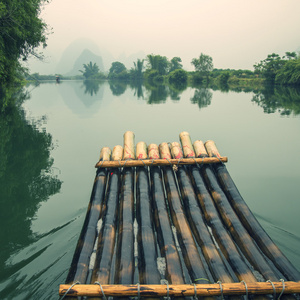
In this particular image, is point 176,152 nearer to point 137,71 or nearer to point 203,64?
point 203,64

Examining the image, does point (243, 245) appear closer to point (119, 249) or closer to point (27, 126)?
point (119, 249)

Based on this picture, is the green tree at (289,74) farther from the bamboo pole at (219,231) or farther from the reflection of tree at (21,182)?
the bamboo pole at (219,231)

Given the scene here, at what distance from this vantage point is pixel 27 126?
64.5 feet

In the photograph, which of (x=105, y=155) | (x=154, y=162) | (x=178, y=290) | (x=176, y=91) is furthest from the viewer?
(x=176, y=91)

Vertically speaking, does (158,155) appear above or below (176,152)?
below

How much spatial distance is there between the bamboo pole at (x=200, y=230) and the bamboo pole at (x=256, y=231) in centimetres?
97

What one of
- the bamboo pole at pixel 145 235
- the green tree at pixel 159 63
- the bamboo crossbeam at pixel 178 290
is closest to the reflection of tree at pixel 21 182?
the bamboo crossbeam at pixel 178 290

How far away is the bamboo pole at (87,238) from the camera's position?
13.5 ft

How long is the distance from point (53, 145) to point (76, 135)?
9.01 feet

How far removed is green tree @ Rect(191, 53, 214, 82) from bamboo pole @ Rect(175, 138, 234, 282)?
110 m

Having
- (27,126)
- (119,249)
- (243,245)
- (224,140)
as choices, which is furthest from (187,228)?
(27,126)

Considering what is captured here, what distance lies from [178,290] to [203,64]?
114893mm

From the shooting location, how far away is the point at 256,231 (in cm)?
512

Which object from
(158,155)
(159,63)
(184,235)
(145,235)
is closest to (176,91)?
(158,155)
